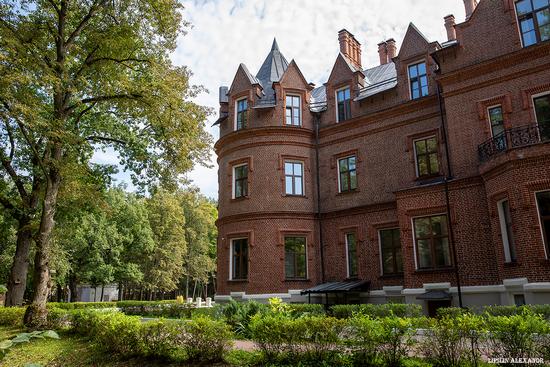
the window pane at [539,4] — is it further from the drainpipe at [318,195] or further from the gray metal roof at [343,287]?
the gray metal roof at [343,287]

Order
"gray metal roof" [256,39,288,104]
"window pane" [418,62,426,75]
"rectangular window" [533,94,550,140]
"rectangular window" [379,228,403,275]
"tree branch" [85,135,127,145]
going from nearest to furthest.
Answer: "rectangular window" [533,94,550,140], "rectangular window" [379,228,403,275], "window pane" [418,62,426,75], "tree branch" [85,135,127,145], "gray metal roof" [256,39,288,104]

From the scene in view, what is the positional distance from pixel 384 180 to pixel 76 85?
1406 centimetres

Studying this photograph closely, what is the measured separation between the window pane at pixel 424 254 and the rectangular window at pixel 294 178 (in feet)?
22.1

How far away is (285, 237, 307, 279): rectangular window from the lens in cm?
2023

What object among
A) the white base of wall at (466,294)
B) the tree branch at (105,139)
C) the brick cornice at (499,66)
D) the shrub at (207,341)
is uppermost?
the brick cornice at (499,66)

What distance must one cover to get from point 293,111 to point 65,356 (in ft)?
51.6

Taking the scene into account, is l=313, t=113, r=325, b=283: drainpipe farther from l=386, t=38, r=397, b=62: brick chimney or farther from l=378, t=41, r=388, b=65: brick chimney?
l=386, t=38, r=397, b=62: brick chimney

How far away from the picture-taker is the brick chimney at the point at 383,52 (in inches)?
1029

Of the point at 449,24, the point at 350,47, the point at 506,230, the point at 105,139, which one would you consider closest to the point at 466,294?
the point at 506,230

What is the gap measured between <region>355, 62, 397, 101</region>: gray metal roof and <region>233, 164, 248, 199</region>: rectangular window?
6.94m

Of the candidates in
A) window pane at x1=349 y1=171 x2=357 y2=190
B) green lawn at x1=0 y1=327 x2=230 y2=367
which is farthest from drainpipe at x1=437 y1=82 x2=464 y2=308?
green lawn at x1=0 y1=327 x2=230 y2=367

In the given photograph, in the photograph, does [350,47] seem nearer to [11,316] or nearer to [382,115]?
[382,115]

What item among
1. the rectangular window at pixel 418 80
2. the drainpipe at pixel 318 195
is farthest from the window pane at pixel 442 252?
the rectangular window at pixel 418 80

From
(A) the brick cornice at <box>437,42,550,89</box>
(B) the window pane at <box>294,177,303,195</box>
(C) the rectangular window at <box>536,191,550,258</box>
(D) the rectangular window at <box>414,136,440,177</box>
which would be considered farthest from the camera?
(B) the window pane at <box>294,177,303,195</box>
